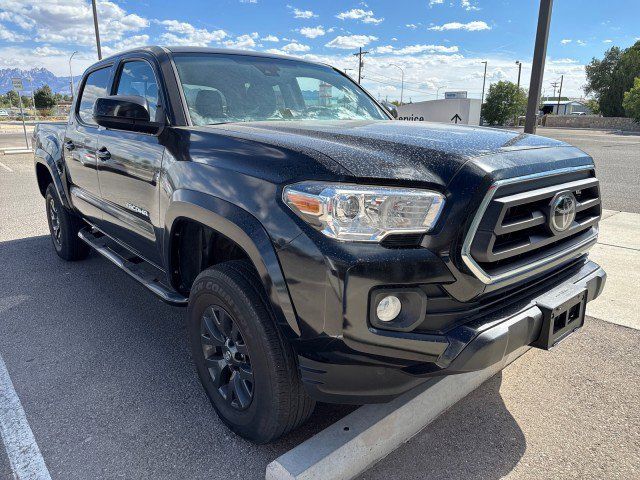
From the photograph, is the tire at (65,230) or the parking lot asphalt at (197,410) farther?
the tire at (65,230)

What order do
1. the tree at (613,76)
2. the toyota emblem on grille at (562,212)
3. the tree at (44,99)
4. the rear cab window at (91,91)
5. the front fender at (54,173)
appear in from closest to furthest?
the toyota emblem on grille at (562,212), the rear cab window at (91,91), the front fender at (54,173), the tree at (613,76), the tree at (44,99)

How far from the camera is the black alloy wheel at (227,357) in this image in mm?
2307

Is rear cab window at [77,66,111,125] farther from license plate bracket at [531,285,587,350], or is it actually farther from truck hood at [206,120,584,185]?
license plate bracket at [531,285,587,350]

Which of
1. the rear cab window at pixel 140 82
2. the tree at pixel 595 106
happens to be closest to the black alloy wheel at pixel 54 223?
the rear cab window at pixel 140 82

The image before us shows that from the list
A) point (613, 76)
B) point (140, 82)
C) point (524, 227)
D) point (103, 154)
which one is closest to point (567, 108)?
point (613, 76)

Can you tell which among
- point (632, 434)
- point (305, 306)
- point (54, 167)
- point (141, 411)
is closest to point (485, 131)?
point (305, 306)

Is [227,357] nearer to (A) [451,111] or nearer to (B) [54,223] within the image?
(B) [54,223]

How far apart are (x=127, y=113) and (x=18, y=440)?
5.86 ft

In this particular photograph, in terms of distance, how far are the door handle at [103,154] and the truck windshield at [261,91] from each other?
911 mm

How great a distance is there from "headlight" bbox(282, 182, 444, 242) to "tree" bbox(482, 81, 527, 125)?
61.0 meters

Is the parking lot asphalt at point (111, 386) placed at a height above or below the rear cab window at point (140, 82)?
below

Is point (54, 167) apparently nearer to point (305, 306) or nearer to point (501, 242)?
point (305, 306)

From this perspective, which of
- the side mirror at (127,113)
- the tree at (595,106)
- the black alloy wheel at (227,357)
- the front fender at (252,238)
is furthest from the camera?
the tree at (595,106)

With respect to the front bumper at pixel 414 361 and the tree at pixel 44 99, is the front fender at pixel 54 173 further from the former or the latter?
the tree at pixel 44 99
